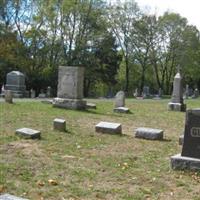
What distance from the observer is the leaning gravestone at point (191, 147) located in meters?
8.21

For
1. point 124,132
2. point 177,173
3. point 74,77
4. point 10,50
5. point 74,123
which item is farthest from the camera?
point 10,50

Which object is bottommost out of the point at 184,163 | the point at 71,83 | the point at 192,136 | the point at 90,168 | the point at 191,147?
the point at 90,168

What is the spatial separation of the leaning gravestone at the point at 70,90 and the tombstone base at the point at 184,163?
41.1 ft

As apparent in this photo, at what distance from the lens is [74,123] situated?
15031 millimetres

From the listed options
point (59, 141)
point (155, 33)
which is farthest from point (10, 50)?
point (59, 141)

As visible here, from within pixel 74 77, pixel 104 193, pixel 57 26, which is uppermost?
pixel 57 26

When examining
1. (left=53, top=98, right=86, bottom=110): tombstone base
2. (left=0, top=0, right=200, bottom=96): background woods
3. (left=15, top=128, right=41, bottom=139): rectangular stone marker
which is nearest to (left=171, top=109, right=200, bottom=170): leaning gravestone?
(left=15, top=128, right=41, bottom=139): rectangular stone marker

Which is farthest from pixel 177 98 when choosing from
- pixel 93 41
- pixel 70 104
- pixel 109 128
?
→ pixel 93 41

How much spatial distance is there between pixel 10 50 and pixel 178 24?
28.4 m

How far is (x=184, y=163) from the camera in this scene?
8.23 m

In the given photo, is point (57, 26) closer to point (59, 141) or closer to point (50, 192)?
point (59, 141)

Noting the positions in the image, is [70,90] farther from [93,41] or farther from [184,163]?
[93,41]

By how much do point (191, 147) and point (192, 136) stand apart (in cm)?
20

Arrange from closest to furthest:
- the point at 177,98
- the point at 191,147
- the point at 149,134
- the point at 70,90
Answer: the point at 191,147
the point at 149,134
the point at 70,90
the point at 177,98
